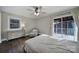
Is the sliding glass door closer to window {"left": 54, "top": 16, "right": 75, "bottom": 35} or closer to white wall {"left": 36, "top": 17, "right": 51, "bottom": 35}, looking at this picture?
window {"left": 54, "top": 16, "right": 75, "bottom": 35}

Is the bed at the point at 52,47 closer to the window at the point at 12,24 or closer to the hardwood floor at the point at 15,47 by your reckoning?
the hardwood floor at the point at 15,47

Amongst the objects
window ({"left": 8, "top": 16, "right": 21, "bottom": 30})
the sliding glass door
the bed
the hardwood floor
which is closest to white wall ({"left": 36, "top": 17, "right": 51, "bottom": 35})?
the sliding glass door

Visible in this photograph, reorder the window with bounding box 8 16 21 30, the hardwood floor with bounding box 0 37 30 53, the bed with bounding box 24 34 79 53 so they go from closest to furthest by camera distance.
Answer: the bed with bounding box 24 34 79 53 < the hardwood floor with bounding box 0 37 30 53 < the window with bounding box 8 16 21 30

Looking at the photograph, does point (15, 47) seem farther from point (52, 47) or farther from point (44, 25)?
point (52, 47)

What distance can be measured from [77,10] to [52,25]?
1.01 m

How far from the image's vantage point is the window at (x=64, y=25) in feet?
7.61

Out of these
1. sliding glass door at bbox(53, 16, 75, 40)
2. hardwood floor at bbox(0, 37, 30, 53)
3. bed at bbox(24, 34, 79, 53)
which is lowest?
hardwood floor at bbox(0, 37, 30, 53)

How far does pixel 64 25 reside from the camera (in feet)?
7.81

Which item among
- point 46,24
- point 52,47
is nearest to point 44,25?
point 46,24

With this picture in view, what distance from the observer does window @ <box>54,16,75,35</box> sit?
7.61ft

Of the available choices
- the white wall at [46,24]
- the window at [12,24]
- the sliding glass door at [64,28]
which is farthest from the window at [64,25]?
the window at [12,24]

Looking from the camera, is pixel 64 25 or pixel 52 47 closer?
pixel 52 47

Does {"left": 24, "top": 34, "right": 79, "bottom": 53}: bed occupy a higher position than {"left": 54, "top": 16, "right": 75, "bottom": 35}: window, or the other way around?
{"left": 54, "top": 16, "right": 75, "bottom": 35}: window
